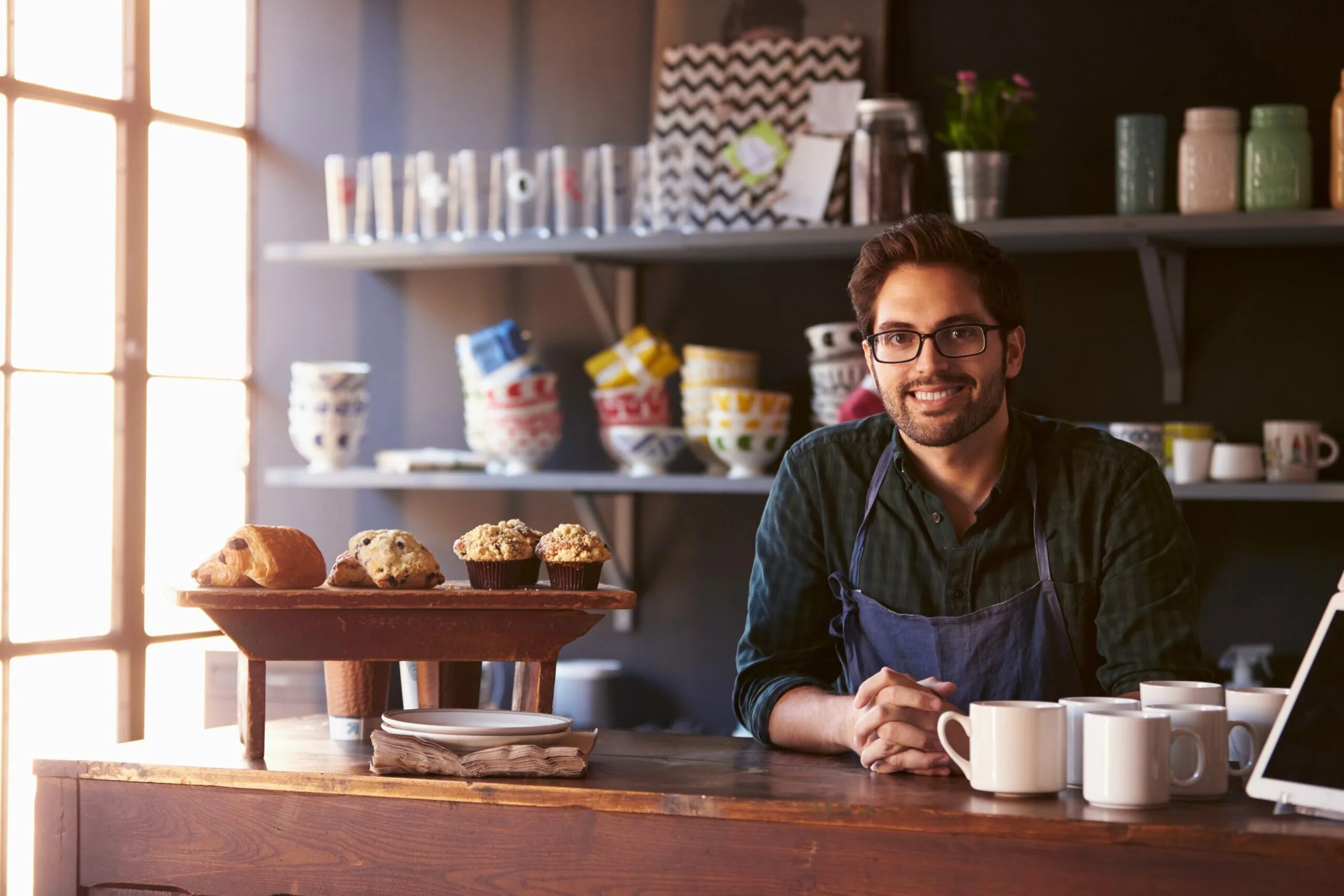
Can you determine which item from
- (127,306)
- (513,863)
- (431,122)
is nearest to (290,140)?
(431,122)

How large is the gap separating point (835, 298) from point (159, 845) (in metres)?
2.01

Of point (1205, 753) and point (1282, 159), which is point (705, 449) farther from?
point (1205, 753)

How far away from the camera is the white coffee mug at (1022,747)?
1.34 meters

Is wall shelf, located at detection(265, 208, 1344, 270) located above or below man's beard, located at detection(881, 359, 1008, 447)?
above

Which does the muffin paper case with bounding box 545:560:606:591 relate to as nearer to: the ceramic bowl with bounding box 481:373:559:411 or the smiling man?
the smiling man

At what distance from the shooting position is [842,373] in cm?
298

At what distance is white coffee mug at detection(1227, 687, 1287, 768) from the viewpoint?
1439 millimetres

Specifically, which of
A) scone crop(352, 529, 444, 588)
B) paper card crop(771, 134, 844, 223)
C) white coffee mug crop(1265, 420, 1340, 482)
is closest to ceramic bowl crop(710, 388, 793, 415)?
paper card crop(771, 134, 844, 223)

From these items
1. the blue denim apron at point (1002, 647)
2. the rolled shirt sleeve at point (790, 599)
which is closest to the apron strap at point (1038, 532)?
the blue denim apron at point (1002, 647)

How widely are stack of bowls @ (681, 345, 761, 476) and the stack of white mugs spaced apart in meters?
1.67

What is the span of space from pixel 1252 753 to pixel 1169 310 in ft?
5.18

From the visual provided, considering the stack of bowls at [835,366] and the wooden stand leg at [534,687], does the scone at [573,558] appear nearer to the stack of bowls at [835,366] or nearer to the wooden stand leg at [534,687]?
the wooden stand leg at [534,687]

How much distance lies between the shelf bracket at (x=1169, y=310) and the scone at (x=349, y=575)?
1714mm

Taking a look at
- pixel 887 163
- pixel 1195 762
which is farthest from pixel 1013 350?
pixel 887 163
